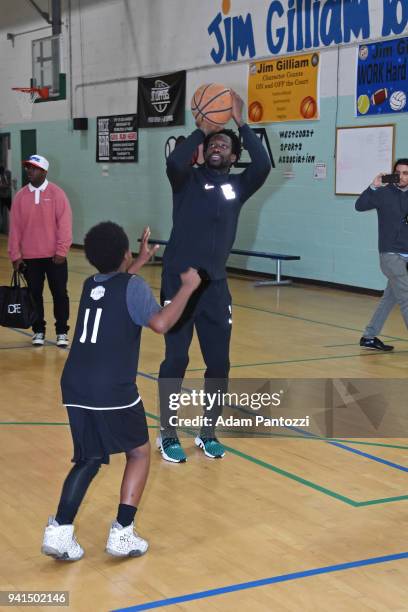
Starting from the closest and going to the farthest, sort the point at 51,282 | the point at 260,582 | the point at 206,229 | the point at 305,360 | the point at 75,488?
the point at 260,582, the point at 75,488, the point at 206,229, the point at 305,360, the point at 51,282

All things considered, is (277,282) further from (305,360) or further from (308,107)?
(305,360)

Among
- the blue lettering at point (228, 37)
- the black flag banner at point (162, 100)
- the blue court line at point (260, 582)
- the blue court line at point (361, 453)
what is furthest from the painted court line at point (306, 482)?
the black flag banner at point (162, 100)

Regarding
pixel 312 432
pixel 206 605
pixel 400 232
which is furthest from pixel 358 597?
pixel 400 232

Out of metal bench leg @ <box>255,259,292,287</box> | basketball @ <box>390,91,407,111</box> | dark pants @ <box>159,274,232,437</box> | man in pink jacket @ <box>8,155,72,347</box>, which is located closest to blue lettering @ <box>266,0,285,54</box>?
basketball @ <box>390,91,407,111</box>

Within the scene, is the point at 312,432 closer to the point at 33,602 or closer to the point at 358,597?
the point at 358,597

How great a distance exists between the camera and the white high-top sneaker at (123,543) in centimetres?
357

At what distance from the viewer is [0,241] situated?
19984 mm

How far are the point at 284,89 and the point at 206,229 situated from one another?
8768 millimetres

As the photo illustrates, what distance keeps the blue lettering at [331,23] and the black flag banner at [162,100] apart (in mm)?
3388

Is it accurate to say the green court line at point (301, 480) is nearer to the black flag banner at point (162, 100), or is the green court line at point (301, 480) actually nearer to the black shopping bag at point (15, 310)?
the black shopping bag at point (15, 310)

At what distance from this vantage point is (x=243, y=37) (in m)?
13.5

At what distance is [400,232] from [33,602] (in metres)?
5.32

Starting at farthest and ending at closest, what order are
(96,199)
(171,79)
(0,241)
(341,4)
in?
(0,241)
(96,199)
(171,79)
(341,4)

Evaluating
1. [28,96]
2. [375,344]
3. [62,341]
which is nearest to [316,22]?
[375,344]
